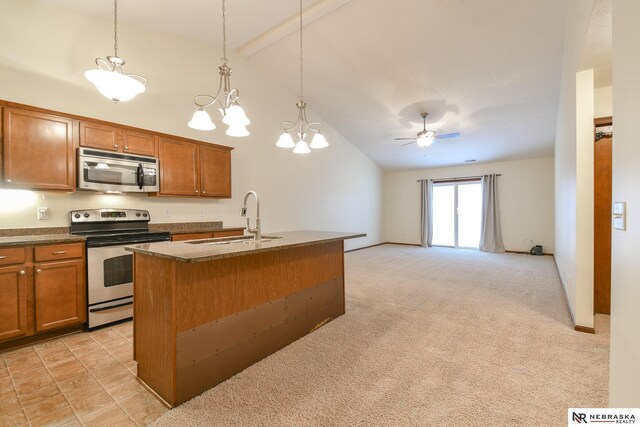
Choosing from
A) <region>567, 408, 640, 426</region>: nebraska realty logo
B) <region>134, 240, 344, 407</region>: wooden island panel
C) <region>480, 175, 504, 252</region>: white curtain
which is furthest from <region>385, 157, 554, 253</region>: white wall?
<region>134, 240, 344, 407</region>: wooden island panel

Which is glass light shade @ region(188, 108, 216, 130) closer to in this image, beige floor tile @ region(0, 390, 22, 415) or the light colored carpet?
the light colored carpet

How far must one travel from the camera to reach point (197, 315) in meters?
1.83

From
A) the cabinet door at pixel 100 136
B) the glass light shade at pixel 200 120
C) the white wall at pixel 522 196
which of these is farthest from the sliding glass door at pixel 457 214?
the cabinet door at pixel 100 136

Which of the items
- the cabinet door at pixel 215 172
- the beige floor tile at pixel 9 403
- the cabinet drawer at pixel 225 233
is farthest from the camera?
the cabinet door at pixel 215 172

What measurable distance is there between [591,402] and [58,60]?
5452mm

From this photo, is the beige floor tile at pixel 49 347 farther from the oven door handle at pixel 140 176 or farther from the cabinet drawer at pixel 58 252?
the oven door handle at pixel 140 176

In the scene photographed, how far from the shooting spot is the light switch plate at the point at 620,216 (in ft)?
3.77

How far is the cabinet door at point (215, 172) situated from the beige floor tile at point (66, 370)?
2.42 meters

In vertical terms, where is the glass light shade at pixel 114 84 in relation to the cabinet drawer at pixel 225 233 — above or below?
above

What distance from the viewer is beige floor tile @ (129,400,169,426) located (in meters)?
1.61

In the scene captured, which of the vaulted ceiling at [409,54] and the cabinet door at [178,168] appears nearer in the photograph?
the vaulted ceiling at [409,54]

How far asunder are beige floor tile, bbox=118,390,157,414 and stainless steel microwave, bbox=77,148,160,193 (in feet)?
7.44

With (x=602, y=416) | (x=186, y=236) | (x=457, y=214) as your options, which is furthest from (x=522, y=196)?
(x=186, y=236)

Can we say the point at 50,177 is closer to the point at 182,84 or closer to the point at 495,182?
the point at 182,84
